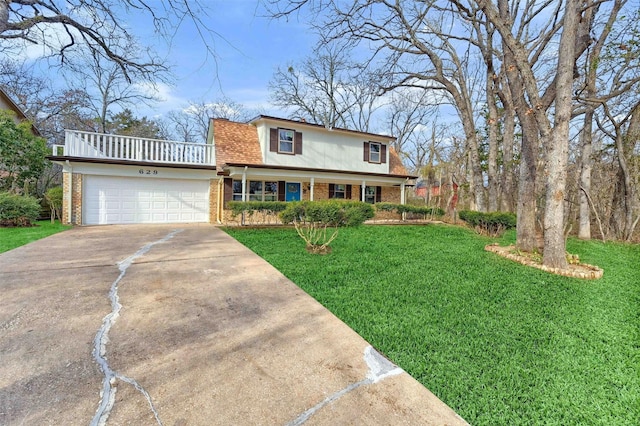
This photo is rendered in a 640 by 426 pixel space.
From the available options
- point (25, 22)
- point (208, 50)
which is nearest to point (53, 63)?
point (25, 22)

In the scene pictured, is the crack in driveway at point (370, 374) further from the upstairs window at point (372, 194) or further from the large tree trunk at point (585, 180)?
the upstairs window at point (372, 194)

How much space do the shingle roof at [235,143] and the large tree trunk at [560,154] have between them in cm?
1104

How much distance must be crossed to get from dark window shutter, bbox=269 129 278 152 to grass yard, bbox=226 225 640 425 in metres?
8.44

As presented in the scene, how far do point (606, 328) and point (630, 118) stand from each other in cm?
1312

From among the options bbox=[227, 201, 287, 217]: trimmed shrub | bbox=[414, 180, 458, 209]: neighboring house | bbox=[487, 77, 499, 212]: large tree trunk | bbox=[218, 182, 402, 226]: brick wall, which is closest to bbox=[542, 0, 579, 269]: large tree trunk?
bbox=[487, 77, 499, 212]: large tree trunk

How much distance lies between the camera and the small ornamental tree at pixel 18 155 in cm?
1123

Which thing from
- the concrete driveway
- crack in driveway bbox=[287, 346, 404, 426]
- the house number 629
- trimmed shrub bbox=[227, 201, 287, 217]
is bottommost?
crack in driveway bbox=[287, 346, 404, 426]

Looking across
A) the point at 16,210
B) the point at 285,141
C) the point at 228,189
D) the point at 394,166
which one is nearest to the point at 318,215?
the point at 228,189

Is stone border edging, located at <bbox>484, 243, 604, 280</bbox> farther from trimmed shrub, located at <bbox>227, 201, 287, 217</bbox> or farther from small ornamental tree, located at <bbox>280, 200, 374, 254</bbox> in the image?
trimmed shrub, located at <bbox>227, 201, 287, 217</bbox>

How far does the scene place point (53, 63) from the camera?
29.8ft

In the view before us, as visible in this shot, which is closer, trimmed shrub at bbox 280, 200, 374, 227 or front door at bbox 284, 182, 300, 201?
trimmed shrub at bbox 280, 200, 374, 227

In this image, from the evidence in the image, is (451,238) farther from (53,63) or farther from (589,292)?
(53,63)

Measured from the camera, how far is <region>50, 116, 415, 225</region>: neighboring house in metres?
11.2

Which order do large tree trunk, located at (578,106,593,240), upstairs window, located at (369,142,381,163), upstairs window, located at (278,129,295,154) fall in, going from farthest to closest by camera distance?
upstairs window, located at (369,142,381,163) < upstairs window, located at (278,129,295,154) < large tree trunk, located at (578,106,593,240)
